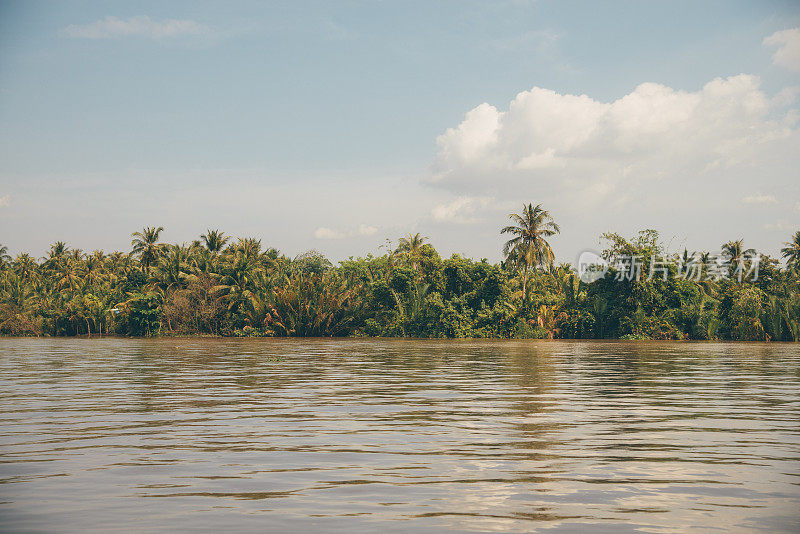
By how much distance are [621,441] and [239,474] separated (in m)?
4.67

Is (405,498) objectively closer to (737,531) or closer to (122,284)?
(737,531)

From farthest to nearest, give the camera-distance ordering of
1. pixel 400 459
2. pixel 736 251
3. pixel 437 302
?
pixel 736 251, pixel 437 302, pixel 400 459

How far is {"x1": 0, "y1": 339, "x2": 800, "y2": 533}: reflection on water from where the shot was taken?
17.2 feet

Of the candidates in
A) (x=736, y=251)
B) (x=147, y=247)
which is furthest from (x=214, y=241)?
(x=736, y=251)

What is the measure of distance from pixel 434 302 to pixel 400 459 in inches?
2131

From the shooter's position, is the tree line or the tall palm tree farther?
the tall palm tree

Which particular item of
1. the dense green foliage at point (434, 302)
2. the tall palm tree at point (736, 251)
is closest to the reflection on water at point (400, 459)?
the dense green foliage at point (434, 302)

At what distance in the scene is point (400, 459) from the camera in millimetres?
7539

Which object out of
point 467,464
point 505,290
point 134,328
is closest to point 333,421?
point 467,464

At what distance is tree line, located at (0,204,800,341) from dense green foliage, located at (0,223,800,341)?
0.11 metres

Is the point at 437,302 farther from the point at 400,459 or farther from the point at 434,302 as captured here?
the point at 400,459

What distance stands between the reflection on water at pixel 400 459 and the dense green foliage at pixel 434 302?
45.5m

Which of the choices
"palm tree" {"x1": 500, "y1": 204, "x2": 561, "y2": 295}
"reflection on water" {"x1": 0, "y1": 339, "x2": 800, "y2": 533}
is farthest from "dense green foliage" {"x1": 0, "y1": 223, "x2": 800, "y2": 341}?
"reflection on water" {"x1": 0, "y1": 339, "x2": 800, "y2": 533}

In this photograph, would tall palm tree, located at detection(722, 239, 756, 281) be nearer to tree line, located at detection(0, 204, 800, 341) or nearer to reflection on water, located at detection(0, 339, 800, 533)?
tree line, located at detection(0, 204, 800, 341)
